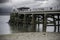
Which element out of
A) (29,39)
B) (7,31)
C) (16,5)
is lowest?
(29,39)

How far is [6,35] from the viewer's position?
5.36 feet

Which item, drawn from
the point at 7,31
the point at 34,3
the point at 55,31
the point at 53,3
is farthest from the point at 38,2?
the point at 7,31

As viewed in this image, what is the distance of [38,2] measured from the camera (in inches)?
65.2

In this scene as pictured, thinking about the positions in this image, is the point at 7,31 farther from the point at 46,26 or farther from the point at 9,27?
the point at 46,26

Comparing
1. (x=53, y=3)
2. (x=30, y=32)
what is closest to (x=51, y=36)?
(x=30, y=32)

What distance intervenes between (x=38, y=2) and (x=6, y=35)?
0.60m

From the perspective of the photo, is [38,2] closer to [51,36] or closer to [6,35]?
[51,36]

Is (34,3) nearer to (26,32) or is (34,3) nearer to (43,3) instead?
(43,3)

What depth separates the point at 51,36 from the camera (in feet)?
5.48

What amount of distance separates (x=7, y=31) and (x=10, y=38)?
0.10 metres

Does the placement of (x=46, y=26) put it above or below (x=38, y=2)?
below

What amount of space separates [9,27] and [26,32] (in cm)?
24

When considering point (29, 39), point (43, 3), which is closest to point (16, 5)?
point (43, 3)

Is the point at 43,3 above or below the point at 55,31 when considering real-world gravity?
above
